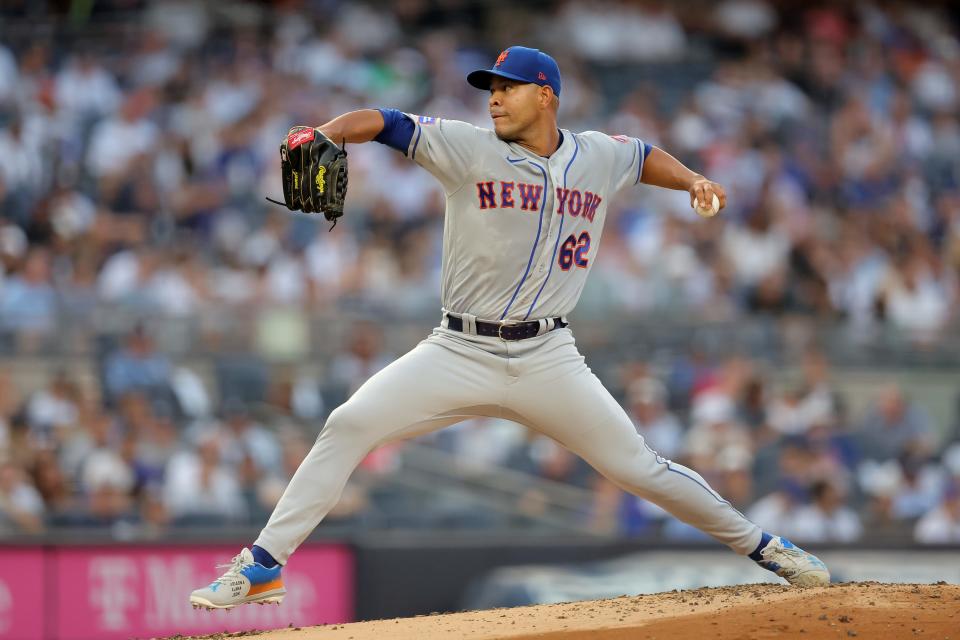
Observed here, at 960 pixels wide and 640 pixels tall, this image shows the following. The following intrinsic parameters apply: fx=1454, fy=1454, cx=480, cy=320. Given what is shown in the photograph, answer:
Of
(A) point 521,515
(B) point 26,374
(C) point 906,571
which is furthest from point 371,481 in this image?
(C) point 906,571

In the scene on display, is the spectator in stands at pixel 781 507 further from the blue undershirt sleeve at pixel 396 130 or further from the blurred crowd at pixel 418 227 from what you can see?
the blue undershirt sleeve at pixel 396 130

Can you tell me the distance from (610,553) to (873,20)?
965 cm

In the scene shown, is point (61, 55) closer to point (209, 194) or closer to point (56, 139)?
point (56, 139)

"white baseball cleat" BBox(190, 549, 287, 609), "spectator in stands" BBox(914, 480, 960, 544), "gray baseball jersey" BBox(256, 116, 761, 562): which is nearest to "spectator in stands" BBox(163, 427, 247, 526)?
"white baseball cleat" BBox(190, 549, 287, 609)

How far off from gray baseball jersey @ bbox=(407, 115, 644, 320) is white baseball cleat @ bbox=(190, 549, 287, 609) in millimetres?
1155

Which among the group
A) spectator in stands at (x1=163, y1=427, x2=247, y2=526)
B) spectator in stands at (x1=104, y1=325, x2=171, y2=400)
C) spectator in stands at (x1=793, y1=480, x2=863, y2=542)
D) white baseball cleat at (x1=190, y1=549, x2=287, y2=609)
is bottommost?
spectator in stands at (x1=793, y1=480, x2=863, y2=542)

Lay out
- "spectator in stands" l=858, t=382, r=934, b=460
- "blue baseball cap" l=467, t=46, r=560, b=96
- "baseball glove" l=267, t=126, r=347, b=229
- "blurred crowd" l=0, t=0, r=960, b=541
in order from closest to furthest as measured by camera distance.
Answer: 1. "baseball glove" l=267, t=126, r=347, b=229
2. "blue baseball cap" l=467, t=46, r=560, b=96
3. "blurred crowd" l=0, t=0, r=960, b=541
4. "spectator in stands" l=858, t=382, r=934, b=460

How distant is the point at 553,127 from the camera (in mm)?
5410

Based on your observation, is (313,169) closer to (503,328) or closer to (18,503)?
(503,328)

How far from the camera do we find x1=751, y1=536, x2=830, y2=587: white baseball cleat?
5.69 m

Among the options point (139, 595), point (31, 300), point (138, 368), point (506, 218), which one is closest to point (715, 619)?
point (506, 218)

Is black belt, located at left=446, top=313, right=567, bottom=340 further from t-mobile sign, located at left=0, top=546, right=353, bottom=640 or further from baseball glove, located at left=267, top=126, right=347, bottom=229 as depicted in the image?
t-mobile sign, located at left=0, top=546, right=353, bottom=640

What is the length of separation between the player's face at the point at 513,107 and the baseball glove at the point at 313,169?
0.66 metres

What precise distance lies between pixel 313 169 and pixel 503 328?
92cm
